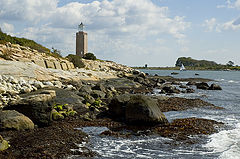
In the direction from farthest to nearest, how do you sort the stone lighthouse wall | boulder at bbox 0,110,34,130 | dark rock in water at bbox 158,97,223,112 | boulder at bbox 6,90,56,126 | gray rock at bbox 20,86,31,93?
1. the stone lighthouse wall
2. dark rock in water at bbox 158,97,223,112
3. gray rock at bbox 20,86,31,93
4. boulder at bbox 6,90,56,126
5. boulder at bbox 0,110,34,130

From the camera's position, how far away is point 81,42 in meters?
72.1

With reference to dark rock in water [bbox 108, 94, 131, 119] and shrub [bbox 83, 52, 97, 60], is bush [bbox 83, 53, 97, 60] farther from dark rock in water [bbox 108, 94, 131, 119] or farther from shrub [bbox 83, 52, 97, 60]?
dark rock in water [bbox 108, 94, 131, 119]

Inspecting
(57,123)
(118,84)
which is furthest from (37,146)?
(118,84)

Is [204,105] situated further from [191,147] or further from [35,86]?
[35,86]

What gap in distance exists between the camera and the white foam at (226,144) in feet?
26.9

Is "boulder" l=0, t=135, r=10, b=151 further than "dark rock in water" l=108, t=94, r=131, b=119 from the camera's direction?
No

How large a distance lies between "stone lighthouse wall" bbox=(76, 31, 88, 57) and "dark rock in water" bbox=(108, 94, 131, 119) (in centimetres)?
5972

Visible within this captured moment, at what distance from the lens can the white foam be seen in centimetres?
Result: 819

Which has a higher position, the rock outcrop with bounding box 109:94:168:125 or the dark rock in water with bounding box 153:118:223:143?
the rock outcrop with bounding box 109:94:168:125

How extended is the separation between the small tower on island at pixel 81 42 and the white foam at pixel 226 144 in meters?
64.1

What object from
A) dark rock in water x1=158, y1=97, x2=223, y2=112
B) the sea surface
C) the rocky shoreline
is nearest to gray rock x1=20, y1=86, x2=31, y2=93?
the rocky shoreline

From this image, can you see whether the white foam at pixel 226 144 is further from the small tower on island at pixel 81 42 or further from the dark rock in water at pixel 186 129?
the small tower on island at pixel 81 42

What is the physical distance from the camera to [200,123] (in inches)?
479

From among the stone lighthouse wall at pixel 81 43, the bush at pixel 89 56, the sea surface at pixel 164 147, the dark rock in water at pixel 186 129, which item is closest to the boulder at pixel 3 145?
the sea surface at pixel 164 147
